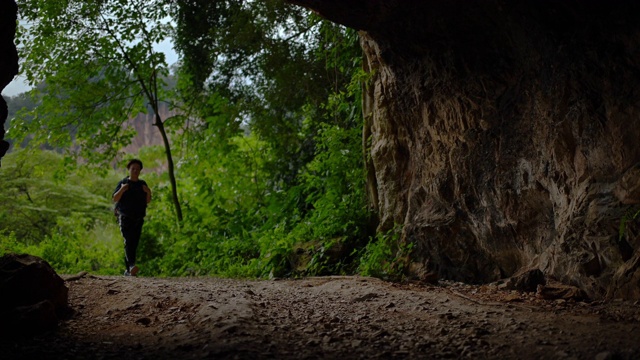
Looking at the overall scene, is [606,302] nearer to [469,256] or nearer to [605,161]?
[605,161]

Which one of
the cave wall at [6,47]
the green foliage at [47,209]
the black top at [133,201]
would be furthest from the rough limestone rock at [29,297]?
the green foliage at [47,209]

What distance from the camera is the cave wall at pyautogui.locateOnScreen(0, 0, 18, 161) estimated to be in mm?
4931

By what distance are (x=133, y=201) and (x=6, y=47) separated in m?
4.94

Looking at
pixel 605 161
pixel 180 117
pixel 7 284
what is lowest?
pixel 7 284

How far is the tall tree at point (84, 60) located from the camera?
13.8 metres

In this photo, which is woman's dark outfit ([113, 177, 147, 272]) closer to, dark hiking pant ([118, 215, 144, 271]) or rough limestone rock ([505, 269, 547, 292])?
dark hiking pant ([118, 215, 144, 271])

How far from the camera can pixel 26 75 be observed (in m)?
13.8

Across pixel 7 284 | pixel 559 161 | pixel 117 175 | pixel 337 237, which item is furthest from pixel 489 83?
pixel 117 175

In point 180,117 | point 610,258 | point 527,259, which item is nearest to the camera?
point 610,258

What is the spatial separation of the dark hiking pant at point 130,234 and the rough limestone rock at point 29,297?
13.4ft

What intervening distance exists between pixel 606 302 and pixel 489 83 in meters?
2.78

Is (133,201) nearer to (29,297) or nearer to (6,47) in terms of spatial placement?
(29,297)

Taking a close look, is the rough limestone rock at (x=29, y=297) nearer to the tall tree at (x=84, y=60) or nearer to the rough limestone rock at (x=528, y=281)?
the rough limestone rock at (x=528, y=281)

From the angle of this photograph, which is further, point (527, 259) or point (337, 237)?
point (337, 237)
